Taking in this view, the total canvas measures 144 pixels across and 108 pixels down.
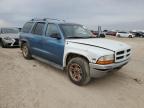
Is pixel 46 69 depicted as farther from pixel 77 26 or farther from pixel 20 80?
pixel 77 26

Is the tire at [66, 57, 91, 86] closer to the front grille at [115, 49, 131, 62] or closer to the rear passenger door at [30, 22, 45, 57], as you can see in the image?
the front grille at [115, 49, 131, 62]

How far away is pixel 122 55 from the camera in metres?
5.20

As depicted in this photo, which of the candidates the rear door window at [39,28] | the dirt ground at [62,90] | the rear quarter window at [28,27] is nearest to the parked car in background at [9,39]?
the rear quarter window at [28,27]

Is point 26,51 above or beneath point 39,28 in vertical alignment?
beneath

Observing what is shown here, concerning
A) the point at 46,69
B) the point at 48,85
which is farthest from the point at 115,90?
the point at 46,69

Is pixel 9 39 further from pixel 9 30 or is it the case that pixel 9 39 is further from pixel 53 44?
pixel 53 44

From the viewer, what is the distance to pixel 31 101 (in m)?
4.29

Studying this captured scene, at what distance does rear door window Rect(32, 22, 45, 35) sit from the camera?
700 cm

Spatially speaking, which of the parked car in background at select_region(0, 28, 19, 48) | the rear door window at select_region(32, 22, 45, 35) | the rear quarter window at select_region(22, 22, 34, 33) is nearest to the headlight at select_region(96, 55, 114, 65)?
the rear door window at select_region(32, 22, 45, 35)

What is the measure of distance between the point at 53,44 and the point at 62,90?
1722mm

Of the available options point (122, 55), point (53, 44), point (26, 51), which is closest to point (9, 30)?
point (26, 51)

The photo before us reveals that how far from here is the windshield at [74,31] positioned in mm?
5999

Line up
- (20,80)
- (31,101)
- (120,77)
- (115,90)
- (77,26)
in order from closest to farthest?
(31,101)
(115,90)
(20,80)
(120,77)
(77,26)

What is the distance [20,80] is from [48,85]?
949mm
